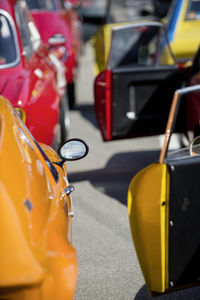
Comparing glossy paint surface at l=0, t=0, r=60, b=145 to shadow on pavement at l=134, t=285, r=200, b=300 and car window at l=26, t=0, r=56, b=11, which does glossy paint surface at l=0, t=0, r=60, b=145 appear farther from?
car window at l=26, t=0, r=56, b=11

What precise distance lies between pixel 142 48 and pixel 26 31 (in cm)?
214

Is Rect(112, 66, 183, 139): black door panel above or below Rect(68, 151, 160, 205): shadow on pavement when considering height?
above

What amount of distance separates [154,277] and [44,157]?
0.91 metres

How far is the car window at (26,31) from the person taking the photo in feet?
24.3

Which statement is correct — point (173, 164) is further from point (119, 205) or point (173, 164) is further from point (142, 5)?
point (142, 5)

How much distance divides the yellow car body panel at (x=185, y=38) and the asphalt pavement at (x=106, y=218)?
1514mm

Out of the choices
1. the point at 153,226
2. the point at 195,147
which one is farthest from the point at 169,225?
the point at 195,147

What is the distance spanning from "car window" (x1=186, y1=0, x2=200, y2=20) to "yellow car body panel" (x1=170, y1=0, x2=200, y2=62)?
53 millimetres

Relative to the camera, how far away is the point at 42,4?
1262 centimetres

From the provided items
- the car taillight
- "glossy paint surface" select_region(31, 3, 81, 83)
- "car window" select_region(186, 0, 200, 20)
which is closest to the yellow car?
the car taillight

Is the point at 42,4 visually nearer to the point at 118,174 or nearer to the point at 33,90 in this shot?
the point at 118,174

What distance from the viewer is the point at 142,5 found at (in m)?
23.3

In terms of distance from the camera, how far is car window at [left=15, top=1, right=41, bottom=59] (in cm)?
741

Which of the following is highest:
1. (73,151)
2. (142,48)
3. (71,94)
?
(73,151)
